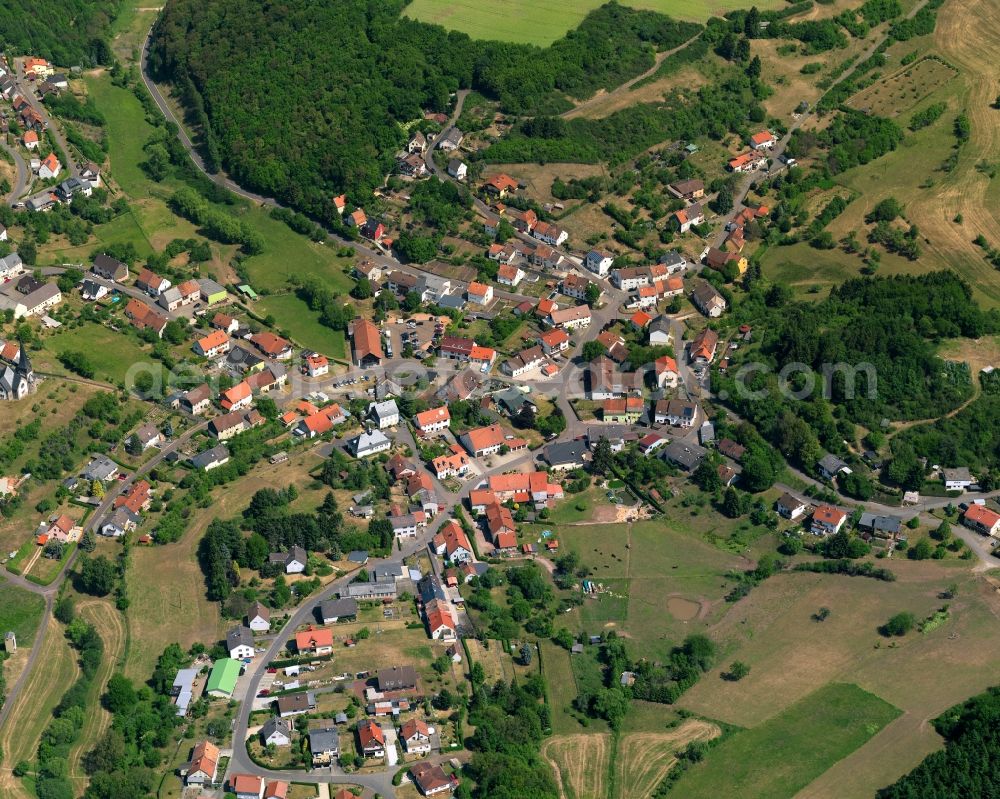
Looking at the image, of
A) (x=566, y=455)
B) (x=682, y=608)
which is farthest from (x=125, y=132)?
(x=682, y=608)

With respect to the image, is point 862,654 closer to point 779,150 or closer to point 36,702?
point 36,702

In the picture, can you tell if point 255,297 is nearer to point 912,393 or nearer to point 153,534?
point 153,534

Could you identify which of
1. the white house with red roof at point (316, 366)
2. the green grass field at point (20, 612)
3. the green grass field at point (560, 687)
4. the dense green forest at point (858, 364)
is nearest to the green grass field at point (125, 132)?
the white house with red roof at point (316, 366)

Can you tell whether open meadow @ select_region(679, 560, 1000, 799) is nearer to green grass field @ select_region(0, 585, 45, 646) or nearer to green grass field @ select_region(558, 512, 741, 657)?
green grass field @ select_region(558, 512, 741, 657)

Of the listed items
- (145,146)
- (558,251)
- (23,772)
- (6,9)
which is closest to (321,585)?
(23,772)

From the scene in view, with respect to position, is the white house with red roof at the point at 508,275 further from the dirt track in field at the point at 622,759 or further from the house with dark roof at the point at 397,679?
the dirt track in field at the point at 622,759

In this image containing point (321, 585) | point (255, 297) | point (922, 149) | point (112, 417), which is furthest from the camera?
point (922, 149)

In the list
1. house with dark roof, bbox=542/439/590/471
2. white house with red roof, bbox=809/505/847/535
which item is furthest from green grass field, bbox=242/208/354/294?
white house with red roof, bbox=809/505/847/535
